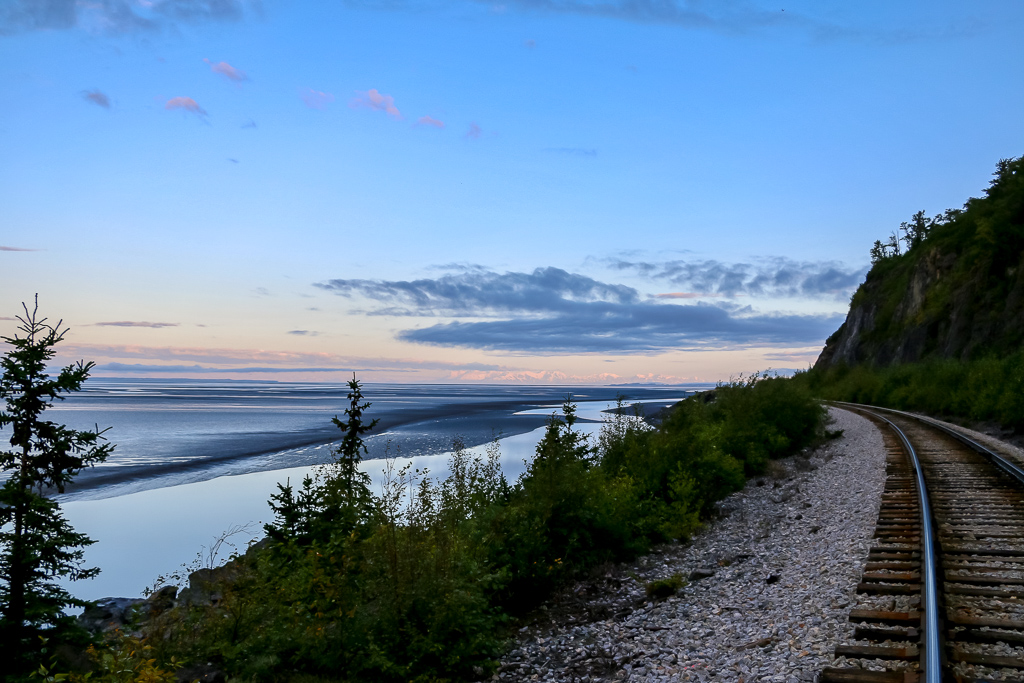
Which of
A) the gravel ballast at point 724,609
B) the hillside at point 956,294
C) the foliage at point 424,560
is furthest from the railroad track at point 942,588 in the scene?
the hillside at point 956,294

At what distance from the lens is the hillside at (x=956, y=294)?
39.8 metres

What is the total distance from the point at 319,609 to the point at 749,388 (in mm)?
21137

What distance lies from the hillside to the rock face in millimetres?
70

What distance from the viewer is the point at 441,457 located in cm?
2958

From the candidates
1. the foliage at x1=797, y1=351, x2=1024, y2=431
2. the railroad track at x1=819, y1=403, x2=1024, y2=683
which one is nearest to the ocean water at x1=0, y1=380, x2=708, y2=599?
the railroad track at x1=819, y1=403, x2=1024, y2=683

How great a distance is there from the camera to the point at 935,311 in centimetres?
5297

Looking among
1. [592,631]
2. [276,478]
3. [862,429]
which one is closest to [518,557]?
[592,631]

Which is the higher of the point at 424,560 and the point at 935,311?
the point at 935,311

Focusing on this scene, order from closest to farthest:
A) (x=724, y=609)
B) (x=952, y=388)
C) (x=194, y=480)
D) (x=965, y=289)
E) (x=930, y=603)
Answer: (x=930, y=603) → (x=724, y=609) → (x=194, y=480) → (x=952, y=388) → (x=965, y=289)

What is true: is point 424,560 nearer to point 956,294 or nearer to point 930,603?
point 930,603

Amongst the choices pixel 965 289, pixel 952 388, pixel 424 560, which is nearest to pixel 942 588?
pixel 424 560

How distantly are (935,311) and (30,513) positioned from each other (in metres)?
61.2

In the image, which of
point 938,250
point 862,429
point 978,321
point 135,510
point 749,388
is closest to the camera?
point 135,510

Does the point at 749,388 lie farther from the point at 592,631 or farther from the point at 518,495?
the point at 592,631
